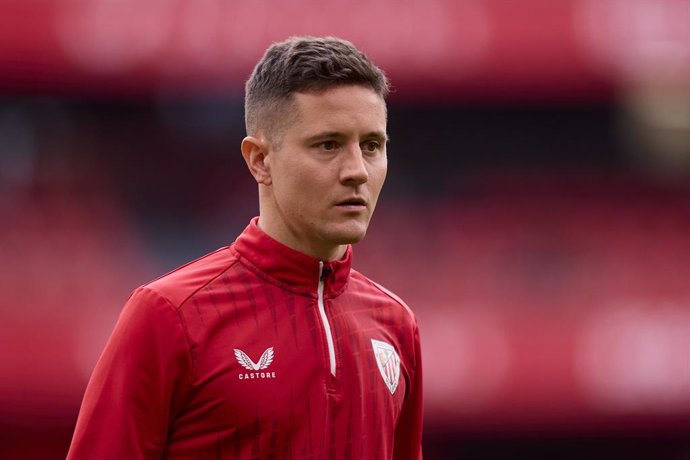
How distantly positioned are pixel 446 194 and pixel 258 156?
8560 mm

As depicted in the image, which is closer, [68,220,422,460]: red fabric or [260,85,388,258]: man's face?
[68,220,422,460]: red fabric

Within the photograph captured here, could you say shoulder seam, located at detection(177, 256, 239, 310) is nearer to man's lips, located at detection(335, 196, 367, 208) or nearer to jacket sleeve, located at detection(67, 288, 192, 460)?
jacket sleeve, located at detection(67, 288, 192, 460)

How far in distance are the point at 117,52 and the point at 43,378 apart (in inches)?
96.3

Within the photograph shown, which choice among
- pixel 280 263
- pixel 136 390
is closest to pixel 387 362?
pixel 280 263

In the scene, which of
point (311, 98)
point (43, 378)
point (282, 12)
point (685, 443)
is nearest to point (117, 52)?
point (282, 12)

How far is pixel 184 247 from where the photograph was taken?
10.8m

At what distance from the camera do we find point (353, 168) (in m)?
2.63

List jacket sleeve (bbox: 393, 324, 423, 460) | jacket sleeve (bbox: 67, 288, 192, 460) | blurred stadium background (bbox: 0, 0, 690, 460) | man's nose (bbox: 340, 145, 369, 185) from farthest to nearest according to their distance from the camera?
blurred stadium background (bbox: 0, 0, 690, 460)
jacket sleeve (bbox: 393, 324, 423, 460)
man's nose (bbox: 340, 145, 369, 185)
jacket sleeve (bbox: 67, 288, 192, 460)

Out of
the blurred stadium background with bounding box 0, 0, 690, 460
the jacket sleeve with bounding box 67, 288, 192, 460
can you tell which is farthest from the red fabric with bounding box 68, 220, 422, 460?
the blurred stadium background with bounding box 0, 0, 690, 460

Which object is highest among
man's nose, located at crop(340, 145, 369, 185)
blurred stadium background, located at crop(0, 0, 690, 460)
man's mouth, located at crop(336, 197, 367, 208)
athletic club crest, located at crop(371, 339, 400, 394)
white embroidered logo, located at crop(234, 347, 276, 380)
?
blurred stadium background, located at crop(0, 0, 690, 460)

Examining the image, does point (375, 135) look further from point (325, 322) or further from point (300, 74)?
point (325, 322)

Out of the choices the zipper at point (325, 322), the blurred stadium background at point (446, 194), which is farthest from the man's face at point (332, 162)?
the blurred stadium background at point (446, 194)

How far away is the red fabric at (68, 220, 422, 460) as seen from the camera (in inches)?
99.3

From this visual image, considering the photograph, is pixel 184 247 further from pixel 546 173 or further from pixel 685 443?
pixel 685 443
